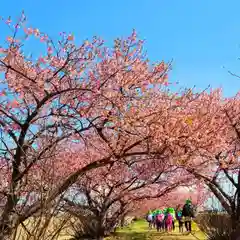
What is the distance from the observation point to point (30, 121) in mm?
8258

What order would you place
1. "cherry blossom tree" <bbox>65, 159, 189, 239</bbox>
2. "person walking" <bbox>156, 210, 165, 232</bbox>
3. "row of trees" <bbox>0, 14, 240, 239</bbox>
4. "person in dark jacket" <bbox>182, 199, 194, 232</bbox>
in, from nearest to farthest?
"row of trees" <bbox>0, 14, 240, 239</bbox> → "cherry blossom tree" <bbox>65, 159, 189, 239</bbox> → "person in dark jacket" <bbox>182, 199, 194, 232</bbox> → "person walking" <bbox>156, 210, 165, 232</bbox>

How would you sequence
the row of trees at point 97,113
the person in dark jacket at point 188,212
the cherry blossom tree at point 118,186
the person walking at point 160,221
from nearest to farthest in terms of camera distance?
the row of trees at point 97,113 → the cherry blossom tree at point 118,186 → the person in dark jacket at point 188,212 → the person walking at point 160,221

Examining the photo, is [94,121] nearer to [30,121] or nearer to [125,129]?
[125,129]

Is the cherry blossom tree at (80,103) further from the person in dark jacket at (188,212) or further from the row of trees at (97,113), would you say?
the person in dark jacket at (188,212)

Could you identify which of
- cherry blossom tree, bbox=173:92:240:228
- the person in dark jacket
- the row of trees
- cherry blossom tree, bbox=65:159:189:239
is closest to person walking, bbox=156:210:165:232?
the person in dark jacket

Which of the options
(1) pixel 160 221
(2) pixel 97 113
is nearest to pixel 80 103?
(2) pixel 97 113

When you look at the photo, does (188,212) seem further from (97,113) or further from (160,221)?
(97,113)

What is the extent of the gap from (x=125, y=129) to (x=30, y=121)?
199cm

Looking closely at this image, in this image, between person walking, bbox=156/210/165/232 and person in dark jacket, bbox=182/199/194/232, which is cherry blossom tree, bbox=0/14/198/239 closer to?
person in dark jacket, bbox=182/199/194/232

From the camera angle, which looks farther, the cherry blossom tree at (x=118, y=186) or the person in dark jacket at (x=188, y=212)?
the person in dark jacket at (x=188, y=212)

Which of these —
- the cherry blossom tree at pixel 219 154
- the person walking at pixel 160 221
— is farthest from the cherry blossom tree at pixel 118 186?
the person walking at pixel 160 221

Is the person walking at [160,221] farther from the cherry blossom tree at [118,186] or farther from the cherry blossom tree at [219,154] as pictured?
the cherry blossom tree at [219,154]

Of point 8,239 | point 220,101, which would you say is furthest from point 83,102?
point 220,101

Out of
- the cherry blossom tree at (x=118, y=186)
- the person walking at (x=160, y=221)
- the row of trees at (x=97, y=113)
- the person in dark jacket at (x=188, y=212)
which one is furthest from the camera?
the person walking at (x=160, y=221)
